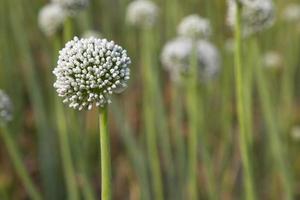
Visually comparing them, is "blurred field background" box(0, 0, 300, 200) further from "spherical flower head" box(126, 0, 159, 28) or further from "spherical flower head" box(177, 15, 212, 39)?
"spherical flower head" box(177, 15, 212, 39)

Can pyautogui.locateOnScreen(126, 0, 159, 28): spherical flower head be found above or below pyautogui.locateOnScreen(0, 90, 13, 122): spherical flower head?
above

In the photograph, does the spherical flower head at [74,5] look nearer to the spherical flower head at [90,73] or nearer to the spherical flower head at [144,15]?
the spherical flower head at [144,15]

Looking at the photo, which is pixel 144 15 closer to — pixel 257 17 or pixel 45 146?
pixel 257 17

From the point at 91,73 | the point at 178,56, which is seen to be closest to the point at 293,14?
the point at 178,56

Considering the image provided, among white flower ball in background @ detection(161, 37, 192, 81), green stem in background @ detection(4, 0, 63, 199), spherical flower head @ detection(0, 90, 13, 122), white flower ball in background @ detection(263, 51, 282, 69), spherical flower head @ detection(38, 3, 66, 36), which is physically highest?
spherical flower head @ detection(38, 3, 66, 36)

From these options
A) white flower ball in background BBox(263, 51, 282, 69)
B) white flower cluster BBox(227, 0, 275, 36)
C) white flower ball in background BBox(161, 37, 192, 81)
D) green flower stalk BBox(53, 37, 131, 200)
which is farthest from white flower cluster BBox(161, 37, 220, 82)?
green flower stalk BBox(53, 37, 131, 200)

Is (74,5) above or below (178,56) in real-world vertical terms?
above
